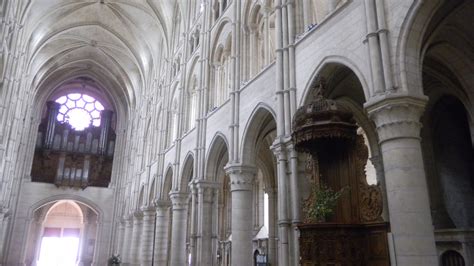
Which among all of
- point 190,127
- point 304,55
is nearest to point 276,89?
point 304,55

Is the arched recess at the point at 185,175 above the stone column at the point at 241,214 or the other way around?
above

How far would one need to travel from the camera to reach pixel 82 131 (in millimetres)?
38062

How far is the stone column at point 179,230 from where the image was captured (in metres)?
18.8

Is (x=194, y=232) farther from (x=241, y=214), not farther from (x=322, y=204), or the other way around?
(x=322, y=204)

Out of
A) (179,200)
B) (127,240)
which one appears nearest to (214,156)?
(179,200)

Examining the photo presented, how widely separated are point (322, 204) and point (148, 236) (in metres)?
19.2

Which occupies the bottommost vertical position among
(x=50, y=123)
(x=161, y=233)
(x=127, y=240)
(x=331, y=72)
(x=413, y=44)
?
(x=161, y=233)

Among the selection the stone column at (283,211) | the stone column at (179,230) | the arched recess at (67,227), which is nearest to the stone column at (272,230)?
the stone column at (179,230)

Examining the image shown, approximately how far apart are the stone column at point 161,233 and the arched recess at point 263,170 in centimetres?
507

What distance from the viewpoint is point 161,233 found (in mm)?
22281

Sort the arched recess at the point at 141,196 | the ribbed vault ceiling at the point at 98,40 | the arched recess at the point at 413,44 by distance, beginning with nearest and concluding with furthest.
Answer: the arched recess at the point at 413,44 → the ribbed vault ceiling at the point at 98,40 → the arched recess at the point at 141,196

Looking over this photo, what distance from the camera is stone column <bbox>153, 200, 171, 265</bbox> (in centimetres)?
2208

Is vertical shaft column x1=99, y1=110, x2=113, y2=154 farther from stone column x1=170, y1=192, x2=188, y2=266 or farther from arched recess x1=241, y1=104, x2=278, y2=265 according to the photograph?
stone column x1=170, y1=192, x2=188, y2=266

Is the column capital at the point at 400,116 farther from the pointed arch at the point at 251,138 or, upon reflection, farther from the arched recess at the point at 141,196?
the arched recess at the point at 141,196
